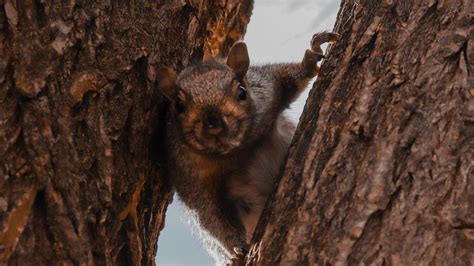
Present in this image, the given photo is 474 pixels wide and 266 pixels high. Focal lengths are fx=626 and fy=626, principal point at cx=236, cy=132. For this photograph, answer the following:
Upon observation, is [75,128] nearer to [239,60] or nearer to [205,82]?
[205,82]

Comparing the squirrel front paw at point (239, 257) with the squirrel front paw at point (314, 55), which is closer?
the squirrel front paw at point (239, 257)

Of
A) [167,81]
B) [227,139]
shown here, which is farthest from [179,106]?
[227,139]

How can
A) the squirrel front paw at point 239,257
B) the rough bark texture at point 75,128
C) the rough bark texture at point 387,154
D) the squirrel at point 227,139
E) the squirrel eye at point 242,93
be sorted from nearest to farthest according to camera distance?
1. the rough bark texture at point 387,154
2. the rough bark texture at point 75,128
3. the squirrel front paw at point 239,257
4. the squirrel at point 227,139
5. the squirrel eye at point 242,93

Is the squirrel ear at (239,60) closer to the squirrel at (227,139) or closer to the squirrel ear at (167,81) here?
the squirrel at (227,139)

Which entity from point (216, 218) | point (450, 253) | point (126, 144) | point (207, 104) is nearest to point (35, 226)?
point (126, 144)

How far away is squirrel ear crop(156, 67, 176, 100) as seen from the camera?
9.34ft

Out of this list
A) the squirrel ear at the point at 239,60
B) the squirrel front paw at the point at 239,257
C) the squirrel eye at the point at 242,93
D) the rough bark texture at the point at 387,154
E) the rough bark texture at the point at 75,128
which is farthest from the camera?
the squirrel ear at the point at 239,60

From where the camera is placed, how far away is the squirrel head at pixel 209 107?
2.86 meters

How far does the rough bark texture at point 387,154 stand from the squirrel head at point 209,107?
1.57ft

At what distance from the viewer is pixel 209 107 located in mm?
2859

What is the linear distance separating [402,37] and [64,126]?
132cm

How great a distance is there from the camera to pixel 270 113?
3330 mm

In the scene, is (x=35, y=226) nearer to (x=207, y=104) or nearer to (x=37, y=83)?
(x=37, y=83)

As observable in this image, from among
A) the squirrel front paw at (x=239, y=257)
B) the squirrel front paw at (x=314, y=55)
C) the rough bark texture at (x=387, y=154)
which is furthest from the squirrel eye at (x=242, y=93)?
the squirrel front paw at (x=239, y=257)
